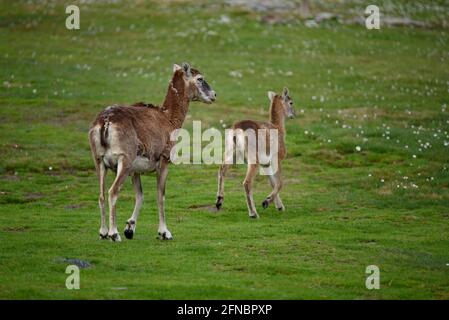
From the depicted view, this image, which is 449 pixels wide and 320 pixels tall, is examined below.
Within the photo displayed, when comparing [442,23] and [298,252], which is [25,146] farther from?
[442,23]

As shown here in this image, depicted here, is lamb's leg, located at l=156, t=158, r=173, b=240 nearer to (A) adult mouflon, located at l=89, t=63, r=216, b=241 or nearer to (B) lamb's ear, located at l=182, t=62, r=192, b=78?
(A) adult mouflon, located at l=89, t=63, r=216, b=241

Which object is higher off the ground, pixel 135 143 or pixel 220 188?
pixel 135 143

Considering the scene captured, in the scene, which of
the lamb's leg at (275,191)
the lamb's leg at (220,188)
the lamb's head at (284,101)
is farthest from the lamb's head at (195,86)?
the lamb's head at (284,101)

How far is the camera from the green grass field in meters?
15.5

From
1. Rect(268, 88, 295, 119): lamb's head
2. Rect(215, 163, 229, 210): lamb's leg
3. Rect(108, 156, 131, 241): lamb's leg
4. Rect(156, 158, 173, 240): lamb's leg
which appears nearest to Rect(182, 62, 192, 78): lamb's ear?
Rect(156, 158, 173, 240): lamb's leg

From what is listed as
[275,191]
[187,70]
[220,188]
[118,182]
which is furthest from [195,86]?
[118,182]

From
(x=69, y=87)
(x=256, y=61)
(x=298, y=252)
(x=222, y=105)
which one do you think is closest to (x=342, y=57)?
(x=256, y=61)

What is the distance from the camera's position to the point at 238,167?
2903cm

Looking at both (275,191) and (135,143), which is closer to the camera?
(135,143)

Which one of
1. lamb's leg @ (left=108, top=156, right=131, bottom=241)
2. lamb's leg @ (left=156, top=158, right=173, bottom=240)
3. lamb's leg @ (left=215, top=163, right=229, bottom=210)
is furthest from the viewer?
lamb's leg @ (left=215, top=163, right=229, bottom=210)

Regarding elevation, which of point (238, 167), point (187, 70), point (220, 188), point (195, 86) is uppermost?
point (187, 70)

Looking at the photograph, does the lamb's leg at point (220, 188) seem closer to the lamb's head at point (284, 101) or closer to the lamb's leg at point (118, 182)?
the lamb's head at point (284, 101)

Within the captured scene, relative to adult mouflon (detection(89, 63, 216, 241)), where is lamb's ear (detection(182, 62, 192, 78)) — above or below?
above

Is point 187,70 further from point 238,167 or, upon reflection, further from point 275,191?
point 238,167
